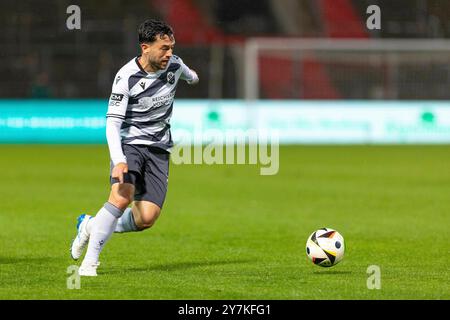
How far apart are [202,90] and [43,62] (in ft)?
17.0

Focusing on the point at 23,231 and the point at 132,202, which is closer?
the point at 132,202

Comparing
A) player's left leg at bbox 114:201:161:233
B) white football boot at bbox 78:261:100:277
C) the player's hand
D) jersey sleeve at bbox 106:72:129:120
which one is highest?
jersey sleeve at bbox 106:72:129:120

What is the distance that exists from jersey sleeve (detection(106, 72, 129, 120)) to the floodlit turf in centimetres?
135

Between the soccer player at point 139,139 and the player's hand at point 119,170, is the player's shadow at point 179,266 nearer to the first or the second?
the soccer player at point 139,139

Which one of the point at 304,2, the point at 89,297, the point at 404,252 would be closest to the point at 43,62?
the point at 304,2

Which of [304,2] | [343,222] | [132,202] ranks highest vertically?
[304,2]

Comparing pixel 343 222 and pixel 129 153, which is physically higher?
pixel 129 153

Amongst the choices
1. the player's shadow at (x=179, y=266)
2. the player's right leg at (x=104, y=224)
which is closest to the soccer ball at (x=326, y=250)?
the player's shadow at (x=179, y=266)

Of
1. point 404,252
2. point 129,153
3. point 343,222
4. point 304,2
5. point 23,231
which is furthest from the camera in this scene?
point 304,2

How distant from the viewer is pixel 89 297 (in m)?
7.62

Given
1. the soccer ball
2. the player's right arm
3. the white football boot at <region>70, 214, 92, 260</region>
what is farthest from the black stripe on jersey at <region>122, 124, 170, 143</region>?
the soccer ball

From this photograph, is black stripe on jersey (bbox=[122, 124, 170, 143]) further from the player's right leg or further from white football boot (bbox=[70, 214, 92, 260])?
white football boot (bbox=[70, 214, 92, 260])

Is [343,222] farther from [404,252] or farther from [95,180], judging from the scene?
[95,180]

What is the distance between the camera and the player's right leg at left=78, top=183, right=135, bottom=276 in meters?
8.66
